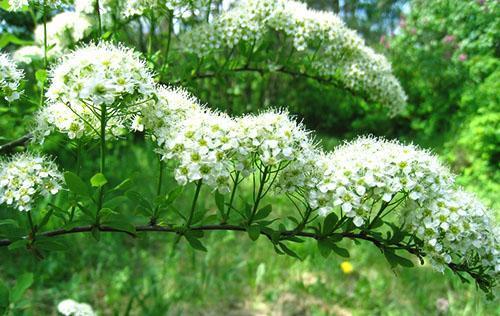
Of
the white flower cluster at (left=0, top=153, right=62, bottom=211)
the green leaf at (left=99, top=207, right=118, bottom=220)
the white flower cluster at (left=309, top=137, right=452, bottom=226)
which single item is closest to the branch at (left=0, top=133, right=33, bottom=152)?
the white flower cluster at (left=0, top=153, right=62, bottom=211)

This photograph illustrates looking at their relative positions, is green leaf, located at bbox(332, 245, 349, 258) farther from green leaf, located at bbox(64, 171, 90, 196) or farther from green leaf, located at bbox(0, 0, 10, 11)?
green leaf, located at bbox(0, 0, 10, 11)

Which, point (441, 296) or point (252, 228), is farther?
point (441, 296)

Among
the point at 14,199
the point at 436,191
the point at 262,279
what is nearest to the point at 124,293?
the point at 262,279

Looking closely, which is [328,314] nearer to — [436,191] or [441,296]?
[441,296]

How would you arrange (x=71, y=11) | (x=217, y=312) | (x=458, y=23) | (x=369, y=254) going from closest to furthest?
(x=71, y=11), (x=217, y=312), (x=369, y=254), (x=458, y=23)

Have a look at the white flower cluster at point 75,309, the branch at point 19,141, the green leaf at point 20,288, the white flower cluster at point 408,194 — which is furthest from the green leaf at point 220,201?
the white flower cluster at point 75,309

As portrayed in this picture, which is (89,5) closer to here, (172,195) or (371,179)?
(172,195)

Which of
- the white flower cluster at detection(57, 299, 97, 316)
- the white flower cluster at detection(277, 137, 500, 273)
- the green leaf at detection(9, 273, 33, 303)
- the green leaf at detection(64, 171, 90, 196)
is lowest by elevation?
the white flower cluster at detection(57, 299, 97, 316)

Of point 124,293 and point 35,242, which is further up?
point 35,242
